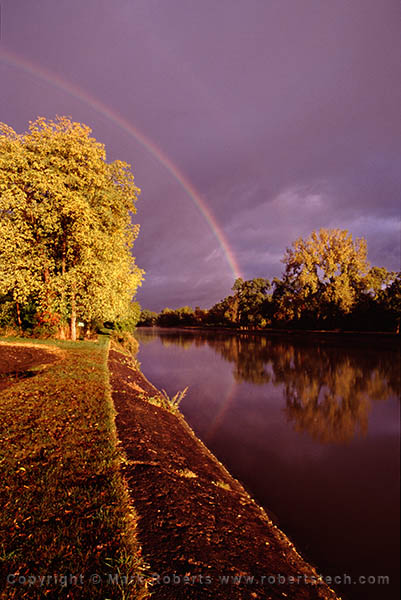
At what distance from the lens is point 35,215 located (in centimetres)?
1498

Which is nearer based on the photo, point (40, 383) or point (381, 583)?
point (381, 583)

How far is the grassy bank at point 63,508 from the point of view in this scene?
2.20 m

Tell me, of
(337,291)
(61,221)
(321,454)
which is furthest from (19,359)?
(337,291)

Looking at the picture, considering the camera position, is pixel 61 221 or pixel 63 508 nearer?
pixel 63 508

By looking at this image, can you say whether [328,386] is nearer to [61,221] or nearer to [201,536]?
[201,536]

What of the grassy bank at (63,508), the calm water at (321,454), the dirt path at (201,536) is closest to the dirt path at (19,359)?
the grassy bank at (63,508)

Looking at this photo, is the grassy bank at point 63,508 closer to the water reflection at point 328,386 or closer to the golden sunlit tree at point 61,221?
the water reflection at point 328,386

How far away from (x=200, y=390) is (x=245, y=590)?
43.3 ft

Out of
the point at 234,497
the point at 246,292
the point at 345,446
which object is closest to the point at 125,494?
the point at 234,497

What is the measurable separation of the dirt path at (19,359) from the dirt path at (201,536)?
5761mm

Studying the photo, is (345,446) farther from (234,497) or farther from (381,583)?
(234,497)

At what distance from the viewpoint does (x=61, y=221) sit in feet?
55.0

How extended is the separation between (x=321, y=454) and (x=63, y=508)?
302 inches

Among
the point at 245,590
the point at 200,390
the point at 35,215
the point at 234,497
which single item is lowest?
the point at 200,390
